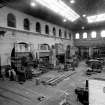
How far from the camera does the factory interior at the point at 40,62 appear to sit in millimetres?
4695

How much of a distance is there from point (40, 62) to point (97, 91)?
8.57 meters

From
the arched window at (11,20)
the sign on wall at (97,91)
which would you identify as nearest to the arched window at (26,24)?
the arched window at (11,20)

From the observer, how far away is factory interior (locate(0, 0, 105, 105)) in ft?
15.4

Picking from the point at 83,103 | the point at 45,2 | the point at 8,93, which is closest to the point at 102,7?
the point at 45,2

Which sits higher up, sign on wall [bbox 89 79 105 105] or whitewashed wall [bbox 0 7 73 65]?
whitewashed wall [bbox 0 7 73 65]

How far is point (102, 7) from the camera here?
9.63 m

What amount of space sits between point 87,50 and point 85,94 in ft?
54.1

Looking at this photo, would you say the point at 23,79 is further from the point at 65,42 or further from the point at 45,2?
the point at 65,42

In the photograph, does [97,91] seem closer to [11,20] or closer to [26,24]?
[11,20]

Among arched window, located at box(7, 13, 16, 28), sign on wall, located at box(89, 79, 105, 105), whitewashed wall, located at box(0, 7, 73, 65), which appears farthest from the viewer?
arched window, located at box(7, 13, 16, 28)

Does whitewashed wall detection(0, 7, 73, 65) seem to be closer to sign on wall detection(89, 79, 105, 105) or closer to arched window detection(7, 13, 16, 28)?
arched window detection(7, 13, 16, 28)

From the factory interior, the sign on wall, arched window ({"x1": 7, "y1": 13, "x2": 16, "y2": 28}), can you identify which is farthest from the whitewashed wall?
the sign on wall

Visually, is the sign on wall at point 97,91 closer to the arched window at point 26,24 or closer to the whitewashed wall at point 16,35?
the whitewashed wall at point 16,35

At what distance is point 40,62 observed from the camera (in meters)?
11.2
